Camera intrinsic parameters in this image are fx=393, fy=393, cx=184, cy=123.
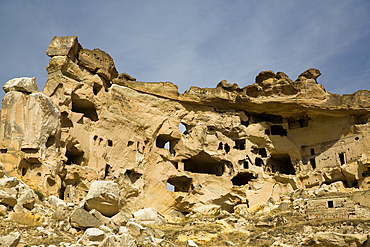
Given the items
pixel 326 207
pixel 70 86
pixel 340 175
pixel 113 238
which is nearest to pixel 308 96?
pixel 340 175

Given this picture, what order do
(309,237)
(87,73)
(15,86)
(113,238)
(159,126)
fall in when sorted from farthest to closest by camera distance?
(159,126) → (87,73) → (15,86) → (309,237) → (113,238)

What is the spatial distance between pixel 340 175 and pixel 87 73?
24840mm

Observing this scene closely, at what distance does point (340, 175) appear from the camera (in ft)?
121

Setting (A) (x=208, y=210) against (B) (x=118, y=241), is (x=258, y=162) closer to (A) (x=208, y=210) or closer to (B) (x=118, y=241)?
(A) (x=208, y=210)

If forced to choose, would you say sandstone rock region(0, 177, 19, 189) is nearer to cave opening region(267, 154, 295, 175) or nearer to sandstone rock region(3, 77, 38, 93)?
sandstone rock region(3, 77, 38, 93)

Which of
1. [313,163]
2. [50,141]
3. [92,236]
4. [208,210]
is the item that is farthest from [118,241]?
[313,163]

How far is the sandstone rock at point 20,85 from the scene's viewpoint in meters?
26.3

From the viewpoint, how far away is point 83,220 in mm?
18938

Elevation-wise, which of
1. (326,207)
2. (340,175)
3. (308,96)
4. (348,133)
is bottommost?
(326,207)

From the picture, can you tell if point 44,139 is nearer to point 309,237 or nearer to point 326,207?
point 309,237

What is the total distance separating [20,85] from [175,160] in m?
15.7

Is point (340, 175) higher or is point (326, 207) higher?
point (340, 175)

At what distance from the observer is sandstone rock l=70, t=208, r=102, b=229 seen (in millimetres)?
18844

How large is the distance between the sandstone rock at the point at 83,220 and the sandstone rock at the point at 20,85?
11209 millimetres
